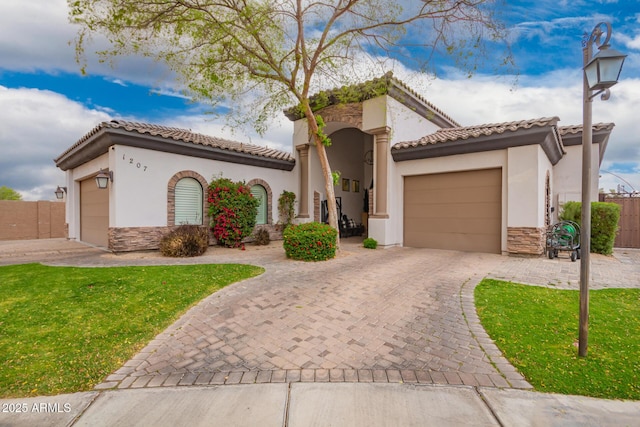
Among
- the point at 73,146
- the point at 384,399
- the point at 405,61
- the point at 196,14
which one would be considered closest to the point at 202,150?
the point at 196,14

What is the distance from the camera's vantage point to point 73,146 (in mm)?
11664

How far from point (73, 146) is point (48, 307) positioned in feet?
32.8

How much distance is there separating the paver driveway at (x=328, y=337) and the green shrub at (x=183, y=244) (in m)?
3.87

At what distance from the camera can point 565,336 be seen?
362 centimetres

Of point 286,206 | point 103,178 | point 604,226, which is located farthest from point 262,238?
point 604,226

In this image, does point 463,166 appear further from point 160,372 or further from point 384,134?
point 160,372

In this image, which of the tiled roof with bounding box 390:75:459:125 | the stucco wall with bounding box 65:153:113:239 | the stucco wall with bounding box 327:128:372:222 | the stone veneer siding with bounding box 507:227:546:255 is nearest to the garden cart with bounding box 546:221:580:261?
the stone veneer siding with bounding box 507:227:546:255

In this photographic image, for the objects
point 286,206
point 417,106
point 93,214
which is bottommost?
point 93,214

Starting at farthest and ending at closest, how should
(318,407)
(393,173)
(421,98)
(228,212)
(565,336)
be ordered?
(421,98) < (393,173) < (228,212) < (565,336) < (318,407)

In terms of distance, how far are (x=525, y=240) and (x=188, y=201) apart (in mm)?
11412

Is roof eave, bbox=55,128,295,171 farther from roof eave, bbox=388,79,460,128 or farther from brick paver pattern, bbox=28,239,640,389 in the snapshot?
brick paver pattern, bbox=28,239,640,389

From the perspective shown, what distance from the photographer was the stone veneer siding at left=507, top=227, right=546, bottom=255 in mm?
8617

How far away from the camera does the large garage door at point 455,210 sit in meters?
9.52

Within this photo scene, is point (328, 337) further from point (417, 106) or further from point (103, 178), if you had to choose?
point (417, 106)
